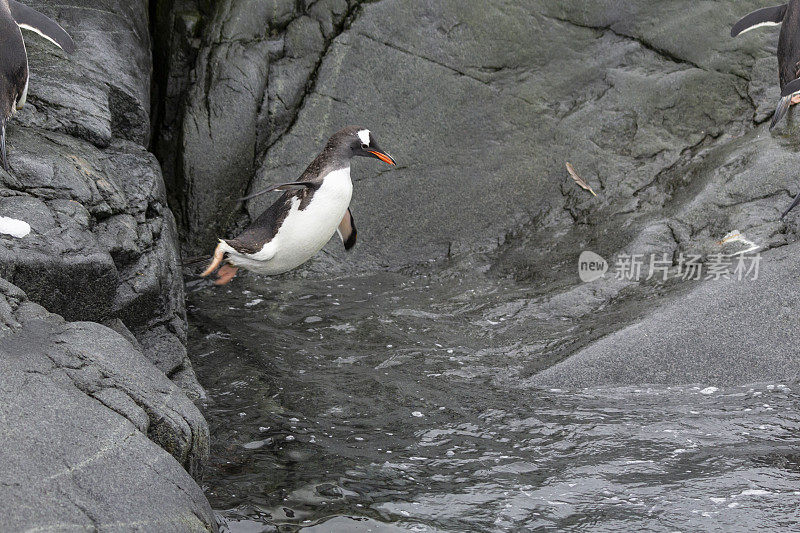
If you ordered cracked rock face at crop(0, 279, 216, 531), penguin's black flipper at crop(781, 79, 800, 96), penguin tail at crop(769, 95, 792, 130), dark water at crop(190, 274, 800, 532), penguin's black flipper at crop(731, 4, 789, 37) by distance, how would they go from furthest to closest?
1. penguin's black flipper at crop(731, 4, 789, 37)
2. penguin tail at crop(769, 95, 792, 130)
3. penguin's black flipper at crop(781, 79, 800, 96)
4. dark water at crop(190, 274, 800, 532)
5. cracked rock face at crop(0, 279, 216, 531)

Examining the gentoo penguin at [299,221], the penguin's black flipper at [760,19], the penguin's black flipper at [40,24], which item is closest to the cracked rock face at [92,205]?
the penguin's black flipper at [40,24]

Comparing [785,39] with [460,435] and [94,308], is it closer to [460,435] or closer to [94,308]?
[460,435]

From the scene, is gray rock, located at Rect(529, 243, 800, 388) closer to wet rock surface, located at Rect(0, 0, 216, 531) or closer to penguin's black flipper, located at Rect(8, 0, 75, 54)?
wet rock surface, located at Rect(0, 0, 216, 531)

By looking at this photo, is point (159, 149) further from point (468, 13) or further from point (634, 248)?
point (634, 248)

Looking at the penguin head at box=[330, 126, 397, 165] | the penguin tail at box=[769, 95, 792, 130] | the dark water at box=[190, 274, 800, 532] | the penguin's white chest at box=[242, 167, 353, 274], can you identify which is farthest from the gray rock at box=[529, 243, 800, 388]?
the penguin head at box=[330, 126, 397, 165]

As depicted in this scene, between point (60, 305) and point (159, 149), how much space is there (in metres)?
3.09

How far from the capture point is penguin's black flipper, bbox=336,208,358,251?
233 inches

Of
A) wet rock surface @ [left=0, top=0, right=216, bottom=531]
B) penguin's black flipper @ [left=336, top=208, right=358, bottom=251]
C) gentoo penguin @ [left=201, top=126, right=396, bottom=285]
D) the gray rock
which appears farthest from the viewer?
penguin's black flipper @ [left=336, top=208, right=358, bottom=251]

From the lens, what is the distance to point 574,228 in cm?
620

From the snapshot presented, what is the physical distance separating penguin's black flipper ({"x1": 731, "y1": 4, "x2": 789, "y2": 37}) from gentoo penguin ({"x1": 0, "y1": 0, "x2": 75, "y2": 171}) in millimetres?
4589

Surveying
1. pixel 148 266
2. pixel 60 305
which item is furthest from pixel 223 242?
pixel 60 305

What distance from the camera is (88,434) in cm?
281

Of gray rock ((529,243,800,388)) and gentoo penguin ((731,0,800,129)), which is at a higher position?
gentoo penguin ((731,0,800,129))

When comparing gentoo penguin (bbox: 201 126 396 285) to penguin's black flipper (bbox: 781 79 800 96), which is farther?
penguin's black flipper (bbox: 781 79 800 96)
